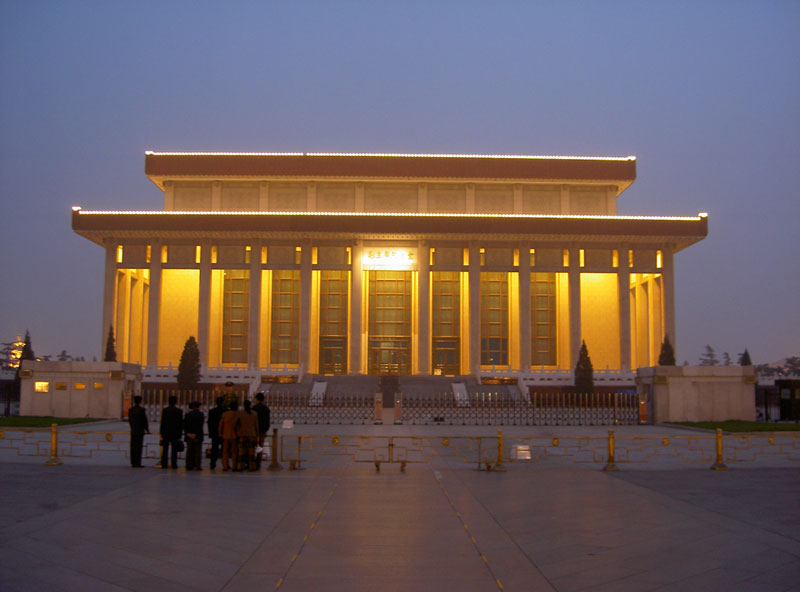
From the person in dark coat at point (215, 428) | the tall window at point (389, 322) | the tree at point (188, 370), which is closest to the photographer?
the person in dark coat at point (215, 428)

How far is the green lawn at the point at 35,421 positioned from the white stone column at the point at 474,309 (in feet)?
93.3

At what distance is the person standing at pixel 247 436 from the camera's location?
16.2 m

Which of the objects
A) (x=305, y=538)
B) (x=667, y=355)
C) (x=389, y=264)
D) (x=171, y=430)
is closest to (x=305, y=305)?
(x=389, y=264)

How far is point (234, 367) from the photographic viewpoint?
5450cm

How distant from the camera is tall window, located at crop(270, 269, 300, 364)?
5878cm

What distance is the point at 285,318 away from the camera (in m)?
59.0

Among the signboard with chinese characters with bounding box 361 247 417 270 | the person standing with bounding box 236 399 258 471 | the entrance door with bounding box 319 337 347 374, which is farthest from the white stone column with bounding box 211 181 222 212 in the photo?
the person standing with bounding box 236 399 258 471

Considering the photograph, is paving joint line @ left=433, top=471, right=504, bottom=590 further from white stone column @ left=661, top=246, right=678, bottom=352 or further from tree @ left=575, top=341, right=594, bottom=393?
white stone column @ left=661, top=246, right=678, bottom=352

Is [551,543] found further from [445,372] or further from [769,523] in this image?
[445,372]

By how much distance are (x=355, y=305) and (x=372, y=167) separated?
10809 mm

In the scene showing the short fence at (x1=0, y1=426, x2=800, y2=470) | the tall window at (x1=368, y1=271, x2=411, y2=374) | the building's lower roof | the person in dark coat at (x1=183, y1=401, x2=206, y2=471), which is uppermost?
the building's lower roof

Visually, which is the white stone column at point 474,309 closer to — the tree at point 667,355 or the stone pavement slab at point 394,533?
the tree at point 667,355

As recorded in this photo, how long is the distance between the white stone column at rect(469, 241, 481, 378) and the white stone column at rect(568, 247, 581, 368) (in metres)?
6.18

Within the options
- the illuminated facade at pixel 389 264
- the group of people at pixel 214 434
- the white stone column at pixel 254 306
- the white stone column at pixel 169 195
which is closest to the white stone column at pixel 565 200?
the illuminated facade at pixel 389 264
